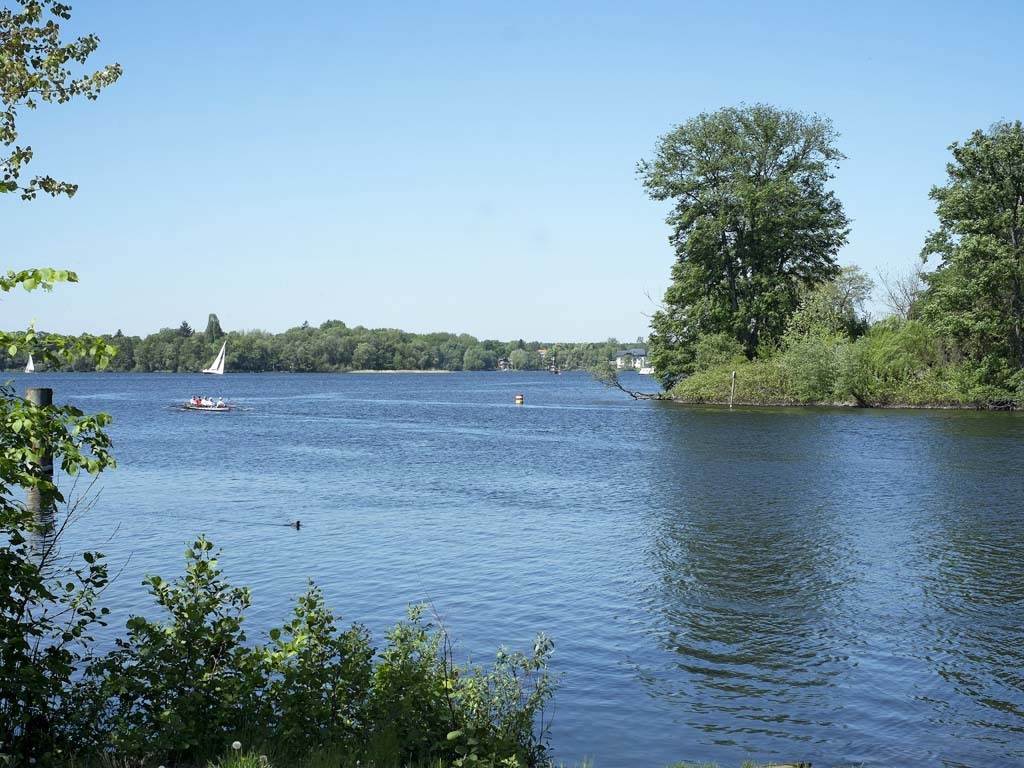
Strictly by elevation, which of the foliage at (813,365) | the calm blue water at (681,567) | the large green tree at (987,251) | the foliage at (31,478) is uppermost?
the large green tree at (987,251)

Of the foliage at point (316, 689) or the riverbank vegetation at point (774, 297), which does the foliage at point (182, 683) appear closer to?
the foliage at point (316, 689)

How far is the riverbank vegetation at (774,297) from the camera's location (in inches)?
2731

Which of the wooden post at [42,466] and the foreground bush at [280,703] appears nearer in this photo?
the foreground bush at [280,703]

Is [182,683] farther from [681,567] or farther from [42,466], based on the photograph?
[42,466]

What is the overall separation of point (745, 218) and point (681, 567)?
195 ft

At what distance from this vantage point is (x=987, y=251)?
59000mm

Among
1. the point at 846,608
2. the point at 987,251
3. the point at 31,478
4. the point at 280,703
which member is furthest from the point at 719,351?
the point at 31,478

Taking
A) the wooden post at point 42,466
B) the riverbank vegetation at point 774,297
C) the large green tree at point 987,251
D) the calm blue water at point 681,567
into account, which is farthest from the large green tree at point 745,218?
the wooden post at point 42,466

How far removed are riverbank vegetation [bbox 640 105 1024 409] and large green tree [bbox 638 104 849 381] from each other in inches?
3.8

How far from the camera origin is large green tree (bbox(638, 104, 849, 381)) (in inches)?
2977

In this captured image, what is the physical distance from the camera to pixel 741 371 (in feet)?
247

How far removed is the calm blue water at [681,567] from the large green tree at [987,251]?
18.9 m

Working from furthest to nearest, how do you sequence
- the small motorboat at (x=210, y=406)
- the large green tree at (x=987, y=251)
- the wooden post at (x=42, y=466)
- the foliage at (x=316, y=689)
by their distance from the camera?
the small motorboat at (x=210, y=406) → the large green tree at (x=987, y=251) → the wooden post at (x=42, y=466) → the foliage at (x=316, y=689)

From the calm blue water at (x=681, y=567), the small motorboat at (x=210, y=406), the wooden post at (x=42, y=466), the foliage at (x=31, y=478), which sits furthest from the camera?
the small motorboat at (x=210, y=406)
